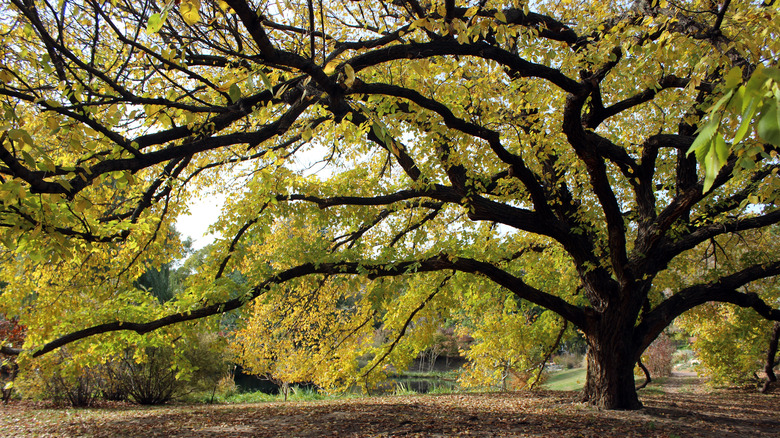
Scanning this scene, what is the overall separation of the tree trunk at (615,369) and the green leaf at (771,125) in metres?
6.10

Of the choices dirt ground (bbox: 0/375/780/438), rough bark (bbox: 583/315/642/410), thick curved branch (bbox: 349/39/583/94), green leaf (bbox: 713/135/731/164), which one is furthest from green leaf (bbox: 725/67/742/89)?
rough bark (bbox: 583/315/642/410)

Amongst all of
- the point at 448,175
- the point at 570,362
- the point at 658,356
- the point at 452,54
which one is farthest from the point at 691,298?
the point at 570,362

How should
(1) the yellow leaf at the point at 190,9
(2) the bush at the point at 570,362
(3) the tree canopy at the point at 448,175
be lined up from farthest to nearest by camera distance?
(2) the bush at the point at 570,362, (3) the tree canopy at the point at 448,175, (1) the yellow leaf at the point at 190,9

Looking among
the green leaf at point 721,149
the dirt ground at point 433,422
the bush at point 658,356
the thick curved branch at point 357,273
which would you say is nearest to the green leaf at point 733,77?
the green leaf at point 721,149

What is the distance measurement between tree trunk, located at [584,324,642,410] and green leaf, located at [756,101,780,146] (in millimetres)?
6101

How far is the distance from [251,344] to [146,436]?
6456 mm

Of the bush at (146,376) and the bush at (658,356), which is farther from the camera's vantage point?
the bush at (658,356)

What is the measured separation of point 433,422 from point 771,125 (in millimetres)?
5201

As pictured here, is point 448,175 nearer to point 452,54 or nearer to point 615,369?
point 452,54

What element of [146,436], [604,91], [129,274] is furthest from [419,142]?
[146,436]

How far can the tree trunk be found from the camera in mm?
6254

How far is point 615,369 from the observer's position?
6258mm

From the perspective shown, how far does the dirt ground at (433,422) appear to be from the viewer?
4953 mm

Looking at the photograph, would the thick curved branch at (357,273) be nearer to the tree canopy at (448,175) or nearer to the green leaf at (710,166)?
the tree canopy at (448,175)
